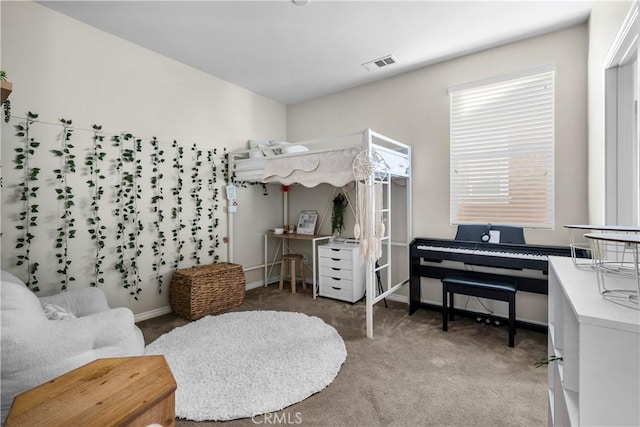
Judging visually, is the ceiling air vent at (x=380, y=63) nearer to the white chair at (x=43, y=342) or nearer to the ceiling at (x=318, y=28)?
the ceiling at (x=318, y=28)

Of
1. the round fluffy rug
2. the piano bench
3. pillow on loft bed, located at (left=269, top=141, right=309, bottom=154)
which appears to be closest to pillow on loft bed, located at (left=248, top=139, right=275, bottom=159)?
pillow on loft bed, located at (left=269, top=141, right=309, bottom=154)

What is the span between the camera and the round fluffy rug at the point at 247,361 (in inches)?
69.6

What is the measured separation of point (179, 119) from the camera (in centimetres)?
339

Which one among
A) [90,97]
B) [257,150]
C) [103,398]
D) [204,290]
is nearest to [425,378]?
[103,398]

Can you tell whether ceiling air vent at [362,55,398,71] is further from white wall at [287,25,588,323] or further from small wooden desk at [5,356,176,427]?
small wooden desk at [5,356,176,427]

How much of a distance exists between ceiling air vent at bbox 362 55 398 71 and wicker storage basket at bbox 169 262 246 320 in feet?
9.24

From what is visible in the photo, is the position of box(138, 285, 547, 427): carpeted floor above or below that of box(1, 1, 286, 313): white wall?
below

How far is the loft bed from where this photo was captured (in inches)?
108

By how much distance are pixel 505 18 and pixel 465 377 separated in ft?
9.60

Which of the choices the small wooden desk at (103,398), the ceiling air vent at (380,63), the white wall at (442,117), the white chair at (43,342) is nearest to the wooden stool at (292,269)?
the white wall at (442,117)

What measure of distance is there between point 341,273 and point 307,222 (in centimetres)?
112

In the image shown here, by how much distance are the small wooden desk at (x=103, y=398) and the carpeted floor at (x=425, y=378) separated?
76cm

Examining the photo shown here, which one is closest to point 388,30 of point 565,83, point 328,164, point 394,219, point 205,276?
point 328,164

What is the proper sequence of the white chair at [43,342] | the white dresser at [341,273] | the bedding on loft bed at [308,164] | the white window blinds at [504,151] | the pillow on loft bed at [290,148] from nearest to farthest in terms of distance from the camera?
the white chair at [43,342], the white window blinds at [504,151], the bedding on loft bed at [308,164], the white dresser at [341,273], the pillow on loft bed at [290,148]
